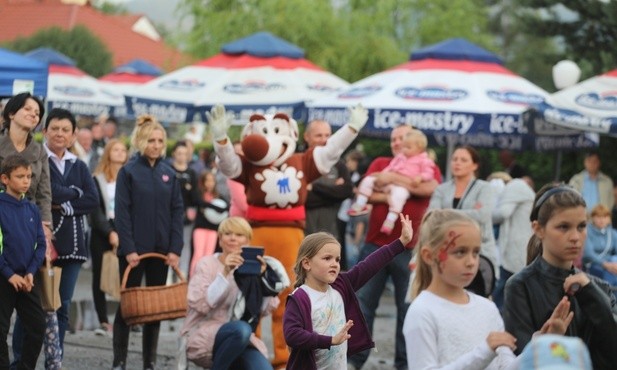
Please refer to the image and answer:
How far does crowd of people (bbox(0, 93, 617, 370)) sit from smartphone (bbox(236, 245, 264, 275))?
10 mm

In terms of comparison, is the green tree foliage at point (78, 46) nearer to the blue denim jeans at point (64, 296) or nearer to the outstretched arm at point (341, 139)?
the outstretched arm at point (341, 139)

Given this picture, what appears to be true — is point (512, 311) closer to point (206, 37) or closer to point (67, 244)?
point (67, 244)

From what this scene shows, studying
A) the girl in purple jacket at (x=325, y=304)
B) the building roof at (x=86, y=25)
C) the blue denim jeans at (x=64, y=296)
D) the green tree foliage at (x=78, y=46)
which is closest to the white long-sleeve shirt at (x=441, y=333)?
the girl in purple jacket at (x=325, y=304)

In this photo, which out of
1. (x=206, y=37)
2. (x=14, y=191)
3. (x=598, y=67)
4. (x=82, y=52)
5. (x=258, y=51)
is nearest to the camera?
(x=14, y=191)

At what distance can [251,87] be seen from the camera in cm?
1811

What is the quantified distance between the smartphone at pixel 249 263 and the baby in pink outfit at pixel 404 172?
2.31m

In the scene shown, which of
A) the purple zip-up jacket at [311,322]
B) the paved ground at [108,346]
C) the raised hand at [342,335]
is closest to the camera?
the raised hand at [342,335]

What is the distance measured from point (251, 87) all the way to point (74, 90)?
7.13 m

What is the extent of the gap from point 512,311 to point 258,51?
1371cm

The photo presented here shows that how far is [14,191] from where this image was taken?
9.11 meters

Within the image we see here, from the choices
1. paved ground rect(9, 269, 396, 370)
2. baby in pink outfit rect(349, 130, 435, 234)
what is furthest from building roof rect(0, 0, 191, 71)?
baby in pink outfit rect(349, 130, 435, 234)

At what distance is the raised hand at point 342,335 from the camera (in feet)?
22.6

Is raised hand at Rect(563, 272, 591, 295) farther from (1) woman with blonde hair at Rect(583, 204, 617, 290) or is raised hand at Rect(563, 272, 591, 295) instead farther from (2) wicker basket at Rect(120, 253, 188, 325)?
(1) woman with blonde hair at Rect(583, 204, 617, 290)

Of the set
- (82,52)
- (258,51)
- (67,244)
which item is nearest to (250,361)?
(67,244)
